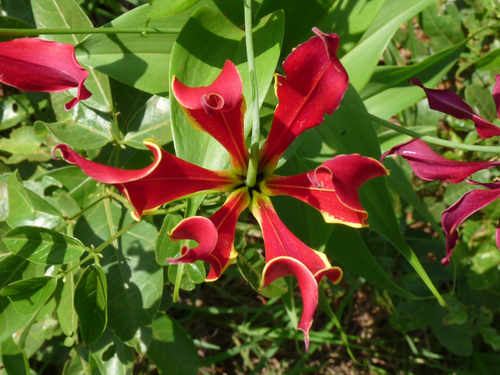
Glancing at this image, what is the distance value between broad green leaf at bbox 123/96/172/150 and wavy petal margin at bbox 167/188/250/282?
0.29 metres

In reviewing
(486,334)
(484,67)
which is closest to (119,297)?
(486,334)

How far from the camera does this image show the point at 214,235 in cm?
54

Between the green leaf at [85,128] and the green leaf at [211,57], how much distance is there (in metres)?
0.31

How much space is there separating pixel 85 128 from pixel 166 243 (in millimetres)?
348

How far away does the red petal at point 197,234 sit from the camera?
52 centimetres

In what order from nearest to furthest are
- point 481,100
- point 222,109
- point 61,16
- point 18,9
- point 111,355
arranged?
1. point 222,109
2. point 61,16
3. point 111,355
4. point 18,9
5. point 481,100

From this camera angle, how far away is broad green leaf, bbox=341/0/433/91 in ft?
2.91

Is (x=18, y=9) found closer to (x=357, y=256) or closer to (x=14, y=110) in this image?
(x=14, y=110)

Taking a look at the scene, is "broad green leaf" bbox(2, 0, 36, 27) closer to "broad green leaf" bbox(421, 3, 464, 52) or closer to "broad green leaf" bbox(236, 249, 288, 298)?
"broad green leaf" bbox(236, 249, 288, 298)

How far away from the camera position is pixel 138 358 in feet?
5.05

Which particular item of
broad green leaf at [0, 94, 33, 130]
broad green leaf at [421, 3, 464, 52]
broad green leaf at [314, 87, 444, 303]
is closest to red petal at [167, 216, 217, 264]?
broad green leaf at [314, 87, 444, 303]

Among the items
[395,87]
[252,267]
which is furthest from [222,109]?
[395,87]

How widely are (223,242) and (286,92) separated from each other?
240 mm

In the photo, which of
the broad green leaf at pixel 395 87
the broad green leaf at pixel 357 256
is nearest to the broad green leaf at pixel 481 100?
the broad green leaf at pixel 395 87
